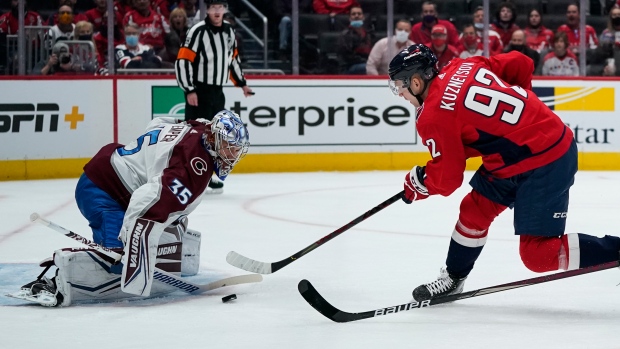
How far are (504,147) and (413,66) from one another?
375 millimetres

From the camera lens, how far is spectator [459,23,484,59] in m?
8.04

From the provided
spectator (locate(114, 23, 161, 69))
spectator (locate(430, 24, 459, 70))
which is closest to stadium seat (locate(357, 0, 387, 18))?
spectator (locate(430, 24, 459, 70))

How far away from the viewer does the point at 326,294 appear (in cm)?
345

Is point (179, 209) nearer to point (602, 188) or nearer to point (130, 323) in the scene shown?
point (130, 323)

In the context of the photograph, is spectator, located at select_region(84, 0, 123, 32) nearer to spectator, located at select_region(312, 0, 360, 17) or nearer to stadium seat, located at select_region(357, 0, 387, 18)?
spectator, located at select_region(312, 0, 360, 17)

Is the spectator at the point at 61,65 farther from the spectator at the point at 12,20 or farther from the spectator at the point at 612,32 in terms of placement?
the spectator at the point at 612,32

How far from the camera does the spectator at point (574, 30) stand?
26.6ft

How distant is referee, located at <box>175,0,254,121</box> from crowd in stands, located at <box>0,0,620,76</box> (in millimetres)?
1088

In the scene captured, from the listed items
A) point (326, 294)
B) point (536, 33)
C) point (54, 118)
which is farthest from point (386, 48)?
point (326, 294)

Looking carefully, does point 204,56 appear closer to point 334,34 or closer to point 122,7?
point 122,7

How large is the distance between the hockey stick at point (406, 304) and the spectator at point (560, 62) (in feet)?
17.2

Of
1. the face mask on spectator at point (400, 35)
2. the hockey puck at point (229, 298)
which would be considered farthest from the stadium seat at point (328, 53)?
the hockey puck at point (229, 298)

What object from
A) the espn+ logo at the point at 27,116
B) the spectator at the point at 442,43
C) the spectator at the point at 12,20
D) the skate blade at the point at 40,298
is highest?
the spectator at the point at 12,20

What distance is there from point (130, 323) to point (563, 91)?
569 centimetres
